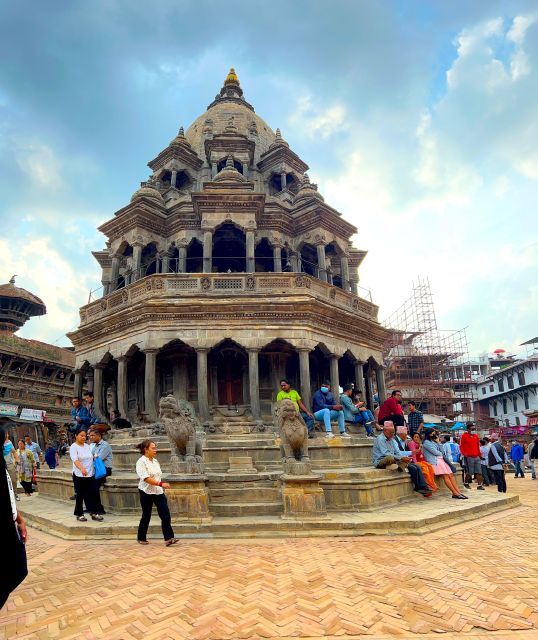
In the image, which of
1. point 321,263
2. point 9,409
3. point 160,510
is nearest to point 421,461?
point 160,510

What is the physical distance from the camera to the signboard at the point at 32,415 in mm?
31438

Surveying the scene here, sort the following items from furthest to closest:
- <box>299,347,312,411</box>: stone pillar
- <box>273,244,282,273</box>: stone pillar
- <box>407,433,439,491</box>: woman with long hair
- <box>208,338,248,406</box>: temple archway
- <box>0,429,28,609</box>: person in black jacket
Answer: <box>273,244,282,273</box>: stone pillar < <box>208,338,248,406</box>: temple archway < <box>299,347,312,411</box>: stone pillar < <box>407,433,439,491</box>: woman with long hair < <box>0,429,28,609</box>: person in black jacket

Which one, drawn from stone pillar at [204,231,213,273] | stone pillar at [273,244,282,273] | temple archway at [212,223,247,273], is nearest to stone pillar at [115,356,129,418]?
stone pillar at [204,231,213,273]

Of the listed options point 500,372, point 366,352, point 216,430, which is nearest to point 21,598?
point 216,430

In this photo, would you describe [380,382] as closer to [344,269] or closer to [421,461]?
[344,269]

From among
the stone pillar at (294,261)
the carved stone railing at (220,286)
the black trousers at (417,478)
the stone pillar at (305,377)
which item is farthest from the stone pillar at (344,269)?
the black trousers at (417,478)

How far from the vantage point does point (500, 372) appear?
192 feet

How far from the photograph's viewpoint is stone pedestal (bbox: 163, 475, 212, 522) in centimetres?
866

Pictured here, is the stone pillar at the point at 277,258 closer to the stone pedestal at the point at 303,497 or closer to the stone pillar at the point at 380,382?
the stone pillar at the point at 380,382

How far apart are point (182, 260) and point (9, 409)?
19.7m

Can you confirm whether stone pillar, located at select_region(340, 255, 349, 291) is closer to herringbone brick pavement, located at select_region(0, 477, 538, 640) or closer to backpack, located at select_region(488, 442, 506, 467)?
backpack, located at select_region(488, 442, 506, 467)

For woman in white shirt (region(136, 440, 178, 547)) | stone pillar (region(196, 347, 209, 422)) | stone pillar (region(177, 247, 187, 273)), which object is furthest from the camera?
stone pillar (region(177, 247, 187, 273))

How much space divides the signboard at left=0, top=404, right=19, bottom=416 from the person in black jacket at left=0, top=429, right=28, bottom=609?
1245 inches

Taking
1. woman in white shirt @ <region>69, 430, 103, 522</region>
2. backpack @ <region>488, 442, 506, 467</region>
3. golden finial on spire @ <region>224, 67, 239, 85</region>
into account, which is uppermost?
golden finial on spire @ <region>224, 67, 239, 85</region>
